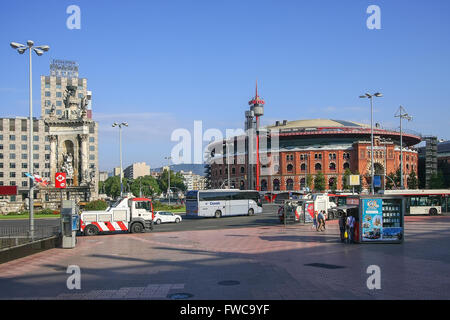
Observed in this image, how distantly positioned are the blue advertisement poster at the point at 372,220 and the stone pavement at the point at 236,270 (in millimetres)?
559

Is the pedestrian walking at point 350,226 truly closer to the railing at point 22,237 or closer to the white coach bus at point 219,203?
the railing at point 22,237

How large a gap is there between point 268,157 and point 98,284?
10435 cm

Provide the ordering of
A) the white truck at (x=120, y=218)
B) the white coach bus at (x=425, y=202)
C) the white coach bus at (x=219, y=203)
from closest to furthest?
the white truck at (x=120, y=218)
the white coach bus at (x=219, y=203)
the white coach bus at (x=425, y=202)

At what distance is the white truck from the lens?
3061 centimetres

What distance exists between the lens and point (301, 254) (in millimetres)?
19859

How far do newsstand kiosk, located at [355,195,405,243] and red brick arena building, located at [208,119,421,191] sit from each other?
82.0m

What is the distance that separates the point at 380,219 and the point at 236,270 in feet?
35.6

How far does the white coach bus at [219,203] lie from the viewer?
155 feet

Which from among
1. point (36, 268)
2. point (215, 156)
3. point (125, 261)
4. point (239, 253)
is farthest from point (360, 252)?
point (215, 156)

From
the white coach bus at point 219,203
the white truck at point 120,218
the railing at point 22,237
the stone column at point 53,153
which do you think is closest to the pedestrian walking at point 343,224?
the white truck at point 120,218

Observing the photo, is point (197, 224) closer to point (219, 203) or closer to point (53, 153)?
point (219, 203)

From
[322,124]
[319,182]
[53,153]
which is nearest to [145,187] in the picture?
[322,124]

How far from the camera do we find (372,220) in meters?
23.0

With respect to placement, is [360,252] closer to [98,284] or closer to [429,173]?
[98,284]
